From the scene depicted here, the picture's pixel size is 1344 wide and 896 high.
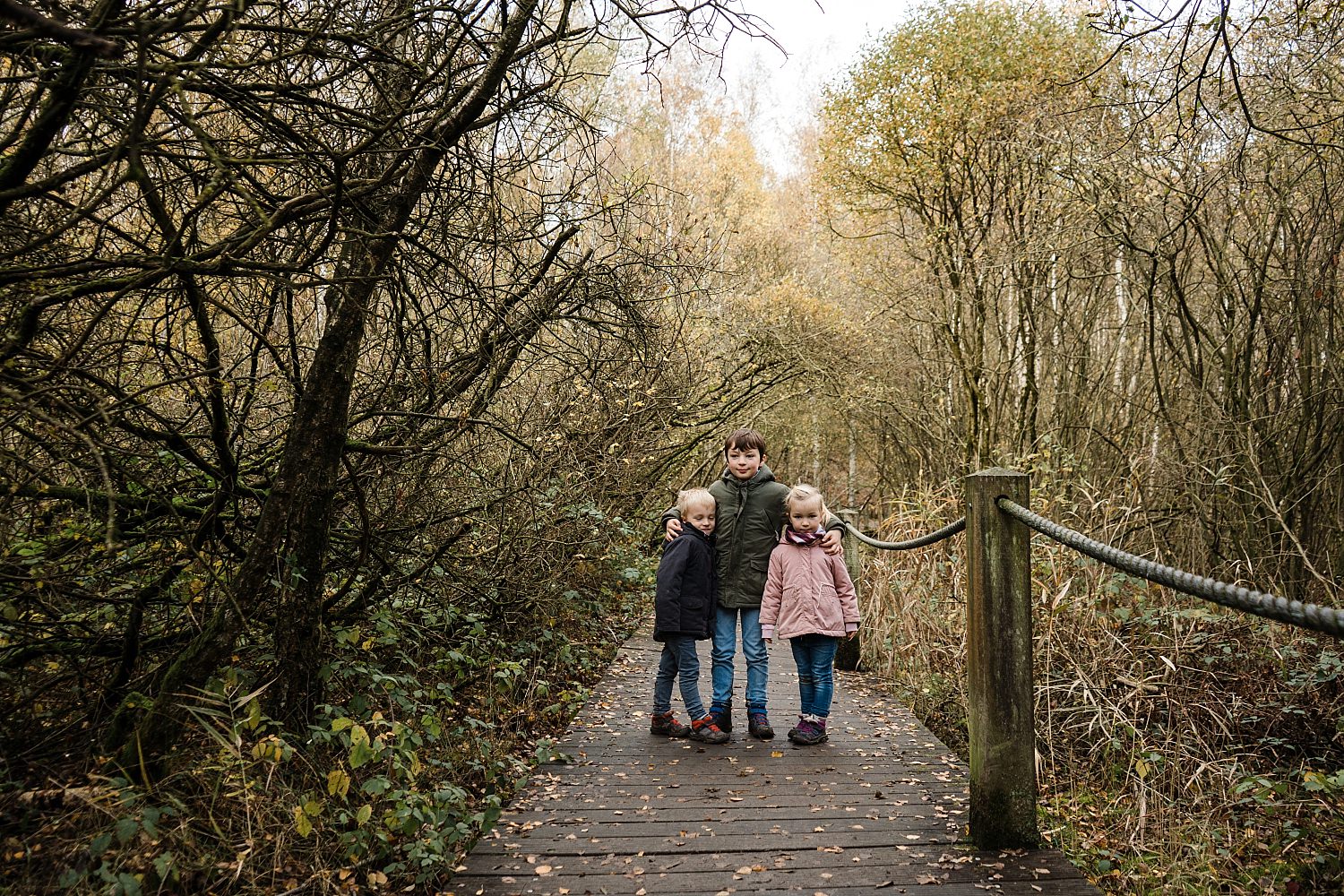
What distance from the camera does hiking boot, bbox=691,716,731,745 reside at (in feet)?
15.8

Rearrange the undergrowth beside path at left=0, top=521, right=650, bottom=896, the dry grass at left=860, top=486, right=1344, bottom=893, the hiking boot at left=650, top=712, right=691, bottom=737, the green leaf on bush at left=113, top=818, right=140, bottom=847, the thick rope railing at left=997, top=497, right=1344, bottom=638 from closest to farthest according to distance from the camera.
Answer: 1. the thick rope railing at left=997, top=497, right=1344, bottom=638
2. the green leaf on bush at left=113, top=818, right=140, bottom=847
3. the undergrowth beside path at left=0, top=521, right=650, bottom=896
4. the dry grass at left=860, top=486, right=1344, bottom=893
5. the hiking boot at left=650, top=712, right=691, bottom=737

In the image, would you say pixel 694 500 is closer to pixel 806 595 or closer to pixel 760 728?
pixel 806 595

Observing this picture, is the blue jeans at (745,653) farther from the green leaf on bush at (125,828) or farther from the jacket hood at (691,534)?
the green leaf on bush at (125,828)

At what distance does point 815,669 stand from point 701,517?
1056 mm

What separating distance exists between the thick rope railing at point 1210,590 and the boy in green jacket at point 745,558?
6.59ft

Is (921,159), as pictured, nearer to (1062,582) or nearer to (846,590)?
(1062,582)

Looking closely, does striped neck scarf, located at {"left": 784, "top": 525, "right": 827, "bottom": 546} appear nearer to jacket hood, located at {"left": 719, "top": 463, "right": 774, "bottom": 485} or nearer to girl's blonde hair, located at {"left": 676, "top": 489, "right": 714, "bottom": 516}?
jacket hood, located at {"left": 719, "top": 463, "right": 774, "bottom": 485}

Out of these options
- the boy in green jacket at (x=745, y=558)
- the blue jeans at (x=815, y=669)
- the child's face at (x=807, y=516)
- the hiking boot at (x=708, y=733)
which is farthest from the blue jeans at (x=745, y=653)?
the child's face at (x=807, y=516)

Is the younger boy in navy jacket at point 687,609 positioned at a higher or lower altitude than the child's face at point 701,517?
lower

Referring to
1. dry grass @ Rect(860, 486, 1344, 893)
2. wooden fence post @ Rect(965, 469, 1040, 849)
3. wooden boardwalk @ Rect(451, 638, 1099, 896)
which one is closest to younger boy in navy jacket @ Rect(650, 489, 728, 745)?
wooden boardwalk @ Rect(451, 638, 1099, 896)

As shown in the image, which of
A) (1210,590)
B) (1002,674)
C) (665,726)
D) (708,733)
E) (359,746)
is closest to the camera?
(1210,590)

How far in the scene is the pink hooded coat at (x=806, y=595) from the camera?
4.71 m

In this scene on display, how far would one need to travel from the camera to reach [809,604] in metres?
4.73

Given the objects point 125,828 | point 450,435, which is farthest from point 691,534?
point 125,828
